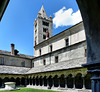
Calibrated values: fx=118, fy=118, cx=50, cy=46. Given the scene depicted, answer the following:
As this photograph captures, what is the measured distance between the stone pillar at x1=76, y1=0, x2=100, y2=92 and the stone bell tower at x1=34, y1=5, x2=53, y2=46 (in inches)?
1448

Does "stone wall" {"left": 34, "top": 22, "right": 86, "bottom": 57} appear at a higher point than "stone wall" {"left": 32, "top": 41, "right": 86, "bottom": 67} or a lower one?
higher

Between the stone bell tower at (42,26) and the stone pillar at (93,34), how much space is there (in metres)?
36.8

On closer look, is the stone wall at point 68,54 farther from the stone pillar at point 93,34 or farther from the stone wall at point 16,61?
the stone pillar at point 93,34

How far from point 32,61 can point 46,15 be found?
20303 millimetres

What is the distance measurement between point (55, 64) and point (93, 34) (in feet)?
71.3

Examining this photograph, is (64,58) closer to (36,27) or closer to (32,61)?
(32,61)

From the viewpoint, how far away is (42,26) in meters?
42.3

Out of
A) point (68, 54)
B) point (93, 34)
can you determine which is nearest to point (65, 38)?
point (68, 54)

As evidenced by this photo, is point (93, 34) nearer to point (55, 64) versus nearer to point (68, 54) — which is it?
point (68, 54)

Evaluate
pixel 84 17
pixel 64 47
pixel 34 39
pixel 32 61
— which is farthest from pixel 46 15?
pixel 84 17

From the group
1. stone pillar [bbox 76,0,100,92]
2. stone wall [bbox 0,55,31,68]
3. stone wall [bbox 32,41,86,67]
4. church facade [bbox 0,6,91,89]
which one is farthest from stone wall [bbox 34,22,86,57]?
stone pillar [bbox 76,0,100,92]

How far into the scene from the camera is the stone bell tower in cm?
4086

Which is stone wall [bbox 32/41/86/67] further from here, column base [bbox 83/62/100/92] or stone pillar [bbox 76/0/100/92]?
column base [bbox 83/62/100/92]

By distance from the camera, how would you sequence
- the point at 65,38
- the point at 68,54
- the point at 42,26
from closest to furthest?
the point at 68,54
the point at 65,38
the point at 42,26
